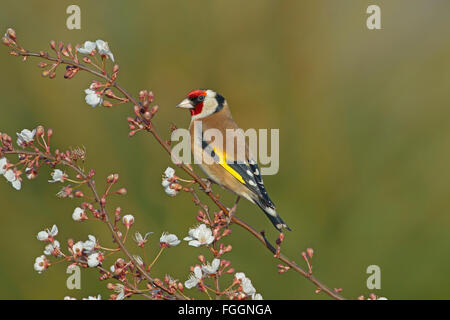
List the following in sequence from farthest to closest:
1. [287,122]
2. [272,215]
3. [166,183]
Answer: [287,122], [272,215], [166,183]

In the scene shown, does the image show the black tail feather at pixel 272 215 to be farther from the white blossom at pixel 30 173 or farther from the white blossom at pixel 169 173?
the white blossom at pixel 30 173

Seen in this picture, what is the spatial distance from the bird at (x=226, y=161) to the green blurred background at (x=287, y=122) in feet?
2.87

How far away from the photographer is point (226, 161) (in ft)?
6.90

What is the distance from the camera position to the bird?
6.79ft

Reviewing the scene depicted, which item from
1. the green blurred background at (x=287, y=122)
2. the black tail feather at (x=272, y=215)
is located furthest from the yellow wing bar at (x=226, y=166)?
the green blurred background at (x=287, y=122)

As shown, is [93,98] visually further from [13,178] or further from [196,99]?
[196,99]

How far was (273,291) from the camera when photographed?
2.81 metres

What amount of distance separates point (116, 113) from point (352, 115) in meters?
1.47

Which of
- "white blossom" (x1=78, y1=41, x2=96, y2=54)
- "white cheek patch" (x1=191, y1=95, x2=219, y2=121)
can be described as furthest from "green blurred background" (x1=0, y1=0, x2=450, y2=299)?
"white blossom" (x1=78, y1=41, x2=96, y2=54)

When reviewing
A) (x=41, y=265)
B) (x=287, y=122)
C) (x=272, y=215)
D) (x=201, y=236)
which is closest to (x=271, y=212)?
(x=272, y=215)

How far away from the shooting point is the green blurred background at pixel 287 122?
9.71ft

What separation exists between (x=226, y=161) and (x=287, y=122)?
1.45 meters

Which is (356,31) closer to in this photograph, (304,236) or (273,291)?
(304,236)

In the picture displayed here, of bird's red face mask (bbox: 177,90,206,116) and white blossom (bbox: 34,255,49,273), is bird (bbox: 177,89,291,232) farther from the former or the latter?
white blossom (bbox: 34,255,49,273)
